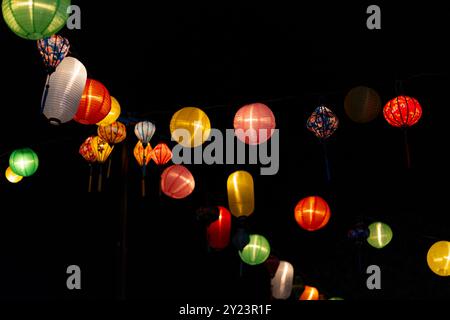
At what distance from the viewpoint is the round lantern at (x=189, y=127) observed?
511 centimetres

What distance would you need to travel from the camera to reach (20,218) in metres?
9.48

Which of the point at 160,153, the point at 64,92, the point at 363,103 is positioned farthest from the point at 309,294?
the point at 64,92

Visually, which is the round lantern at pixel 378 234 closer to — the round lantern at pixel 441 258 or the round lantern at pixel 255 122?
the round lantern at pixel 441 258

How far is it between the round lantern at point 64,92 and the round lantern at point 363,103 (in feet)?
8.31

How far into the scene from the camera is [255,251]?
7.23 meters

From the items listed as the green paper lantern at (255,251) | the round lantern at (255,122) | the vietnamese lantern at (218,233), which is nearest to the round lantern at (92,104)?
the round lantern at (255,122)

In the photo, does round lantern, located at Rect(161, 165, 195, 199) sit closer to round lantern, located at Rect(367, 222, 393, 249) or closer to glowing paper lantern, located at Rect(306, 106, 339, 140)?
glowing paper lantern, located at Rect(306, 106, 339, 140)

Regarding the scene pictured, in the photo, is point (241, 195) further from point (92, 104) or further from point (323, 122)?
point (92, 104)

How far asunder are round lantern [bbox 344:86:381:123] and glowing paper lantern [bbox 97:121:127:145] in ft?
7.79

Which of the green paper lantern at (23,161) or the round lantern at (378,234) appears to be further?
the round lantern at (378,234)

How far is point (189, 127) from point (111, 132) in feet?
3.71

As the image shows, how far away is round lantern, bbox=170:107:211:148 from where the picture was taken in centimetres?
511

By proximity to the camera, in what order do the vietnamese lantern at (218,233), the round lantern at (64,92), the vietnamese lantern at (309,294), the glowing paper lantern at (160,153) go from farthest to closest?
1. the vietnamese lantern at (309,294)
2. the vietnamese lantern at (218,233)
3. the glowing paper lantern at (160,153)
4. the round lantern at (64,92)

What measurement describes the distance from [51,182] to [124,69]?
3.76m
